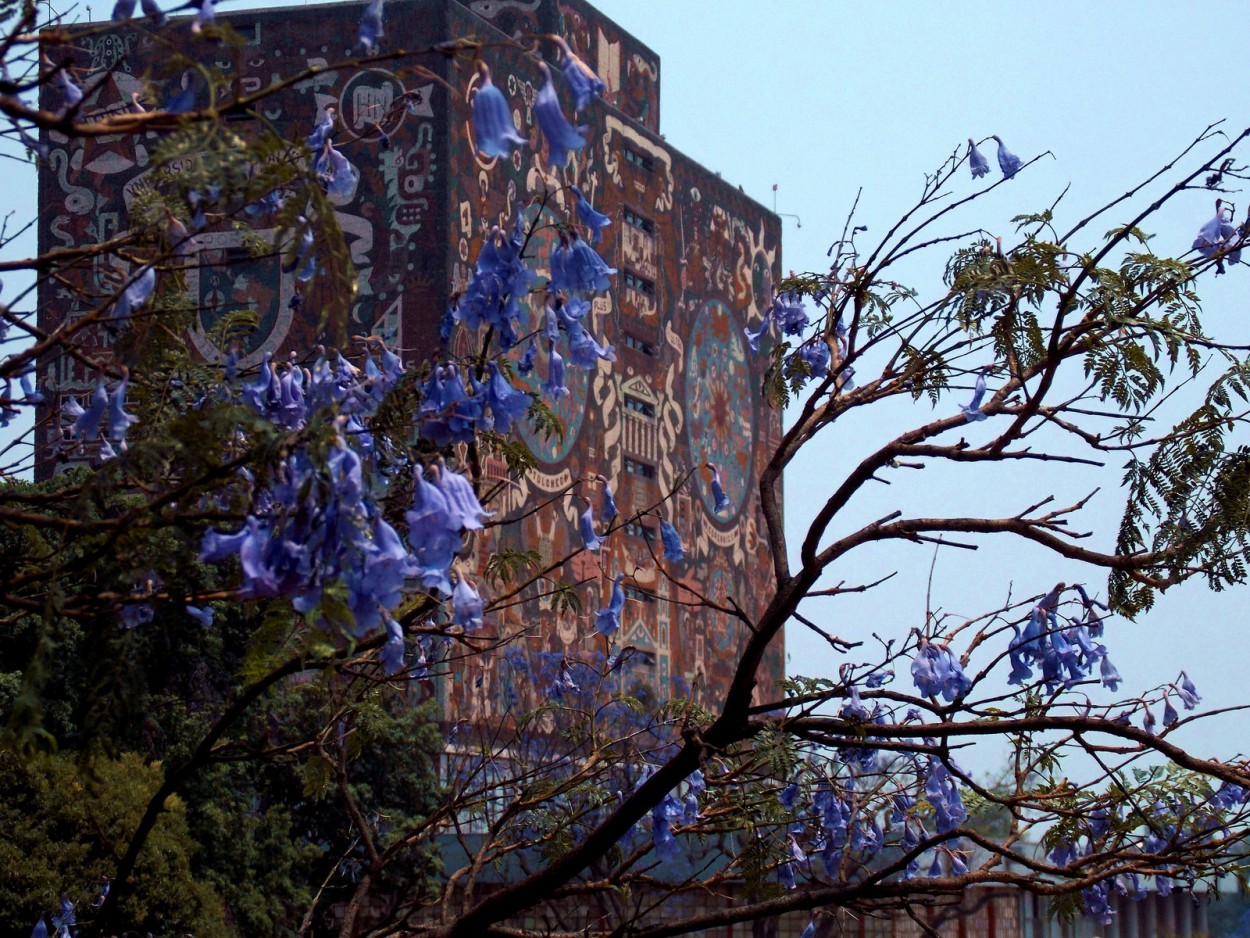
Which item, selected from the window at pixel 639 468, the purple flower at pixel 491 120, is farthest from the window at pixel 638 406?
the purple flower at pixel 491 120

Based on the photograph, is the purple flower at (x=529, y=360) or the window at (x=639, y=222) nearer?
the purple flower at (x=529, y=360)

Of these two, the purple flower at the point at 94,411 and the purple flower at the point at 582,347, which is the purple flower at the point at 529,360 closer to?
the purple flower at the point at 582,347

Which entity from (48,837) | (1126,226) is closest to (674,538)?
(1126,226)

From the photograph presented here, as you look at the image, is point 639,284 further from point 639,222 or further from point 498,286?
point 498,286

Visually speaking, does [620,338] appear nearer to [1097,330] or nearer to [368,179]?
[368,179]

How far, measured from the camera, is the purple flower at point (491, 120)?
1.93 m

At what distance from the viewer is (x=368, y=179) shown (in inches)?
784

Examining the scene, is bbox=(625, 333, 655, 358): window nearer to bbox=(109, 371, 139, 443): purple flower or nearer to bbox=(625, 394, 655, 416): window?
bbox=(625, 394, 655, 416): window

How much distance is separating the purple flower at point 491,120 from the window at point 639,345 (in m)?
21.4

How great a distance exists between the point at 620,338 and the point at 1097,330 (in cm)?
1994

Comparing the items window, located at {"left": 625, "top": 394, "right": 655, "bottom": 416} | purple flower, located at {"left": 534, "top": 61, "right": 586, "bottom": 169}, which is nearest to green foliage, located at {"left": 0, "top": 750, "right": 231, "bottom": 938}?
purple flower, located at {"left": 534, "top": 61, "right": 586, "bottom": 169}

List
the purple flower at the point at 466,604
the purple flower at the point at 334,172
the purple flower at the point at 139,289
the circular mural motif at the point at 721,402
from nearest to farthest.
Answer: the purple flower at the point at 466,604 → the purple flower at the point at 139,289 → the purple flower at the point at 334,172 → the circular mural motif at the point at 721,402

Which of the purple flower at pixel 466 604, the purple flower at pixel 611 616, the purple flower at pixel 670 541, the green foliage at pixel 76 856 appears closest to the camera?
the purple flower at pixel 466 604

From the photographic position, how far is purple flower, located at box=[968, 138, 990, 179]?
4.01 m
